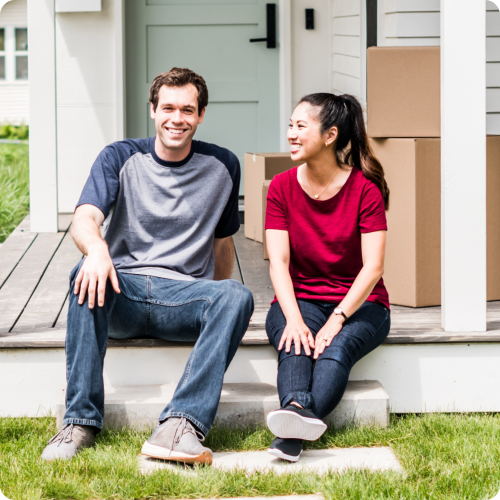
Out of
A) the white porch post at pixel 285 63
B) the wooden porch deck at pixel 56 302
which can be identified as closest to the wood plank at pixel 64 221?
the wooden porch deck at pixel 56 302

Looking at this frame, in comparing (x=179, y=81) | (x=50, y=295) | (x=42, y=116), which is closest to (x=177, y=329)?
(x=179, y=81)

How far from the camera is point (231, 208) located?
2459 millimetres

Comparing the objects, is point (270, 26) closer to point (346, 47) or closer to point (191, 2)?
point (191, 2)

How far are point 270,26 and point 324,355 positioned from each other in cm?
334

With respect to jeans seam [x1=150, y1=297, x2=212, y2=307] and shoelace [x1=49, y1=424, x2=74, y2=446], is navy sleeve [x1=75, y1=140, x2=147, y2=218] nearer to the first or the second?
jeans seam [x1=150, y1=297, x2=212, y2=307]

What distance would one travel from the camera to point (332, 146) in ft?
7.84

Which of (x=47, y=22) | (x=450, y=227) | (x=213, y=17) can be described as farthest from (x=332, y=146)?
(x=213, y=17)

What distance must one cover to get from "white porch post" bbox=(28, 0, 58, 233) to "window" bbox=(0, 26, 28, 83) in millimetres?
11417

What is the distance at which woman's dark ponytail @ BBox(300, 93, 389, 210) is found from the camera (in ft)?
7.65

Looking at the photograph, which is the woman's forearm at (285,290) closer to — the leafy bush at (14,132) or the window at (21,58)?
the leafy bush at (14,132)

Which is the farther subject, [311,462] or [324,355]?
[324,355]

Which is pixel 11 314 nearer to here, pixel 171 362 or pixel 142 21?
pixel 171 362

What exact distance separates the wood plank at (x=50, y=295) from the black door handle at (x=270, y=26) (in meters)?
2.01

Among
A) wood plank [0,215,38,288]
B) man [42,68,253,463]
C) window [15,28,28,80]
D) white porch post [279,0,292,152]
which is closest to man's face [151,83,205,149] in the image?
man [42,68,253,463]
